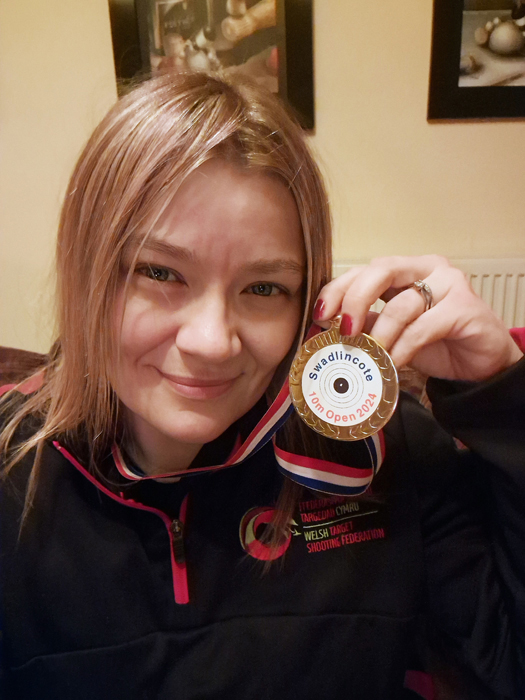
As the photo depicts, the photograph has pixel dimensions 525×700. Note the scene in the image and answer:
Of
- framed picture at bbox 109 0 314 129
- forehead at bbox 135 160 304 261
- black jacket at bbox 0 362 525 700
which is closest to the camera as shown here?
forehead at bbox 135 160 304 261

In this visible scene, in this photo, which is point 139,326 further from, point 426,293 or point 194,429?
point 426,293

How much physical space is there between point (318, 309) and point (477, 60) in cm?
155

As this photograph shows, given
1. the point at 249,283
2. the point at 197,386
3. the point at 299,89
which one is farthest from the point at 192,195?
the point at 299,89

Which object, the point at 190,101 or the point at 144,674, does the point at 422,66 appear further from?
the point at 144,674

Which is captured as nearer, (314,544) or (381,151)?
(314,544)

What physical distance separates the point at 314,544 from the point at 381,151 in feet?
4.92

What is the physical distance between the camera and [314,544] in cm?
74

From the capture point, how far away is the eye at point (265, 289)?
64cm

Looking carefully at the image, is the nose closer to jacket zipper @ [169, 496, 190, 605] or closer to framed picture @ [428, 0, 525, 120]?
jacket zipper @ [169, 496, 190, 605]

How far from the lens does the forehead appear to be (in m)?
0.56

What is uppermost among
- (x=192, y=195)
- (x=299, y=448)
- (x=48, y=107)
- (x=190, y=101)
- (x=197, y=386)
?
(x=48, y=107)

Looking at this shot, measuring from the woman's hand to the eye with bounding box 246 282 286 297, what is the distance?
6 cm

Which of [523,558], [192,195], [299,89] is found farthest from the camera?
[299,89]

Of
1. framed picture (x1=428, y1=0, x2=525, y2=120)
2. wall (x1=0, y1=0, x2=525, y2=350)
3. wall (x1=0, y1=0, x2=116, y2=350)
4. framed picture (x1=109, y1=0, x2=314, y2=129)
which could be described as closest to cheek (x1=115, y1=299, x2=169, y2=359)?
wall (x1=0, y1=0, x2=116, y2=350)
